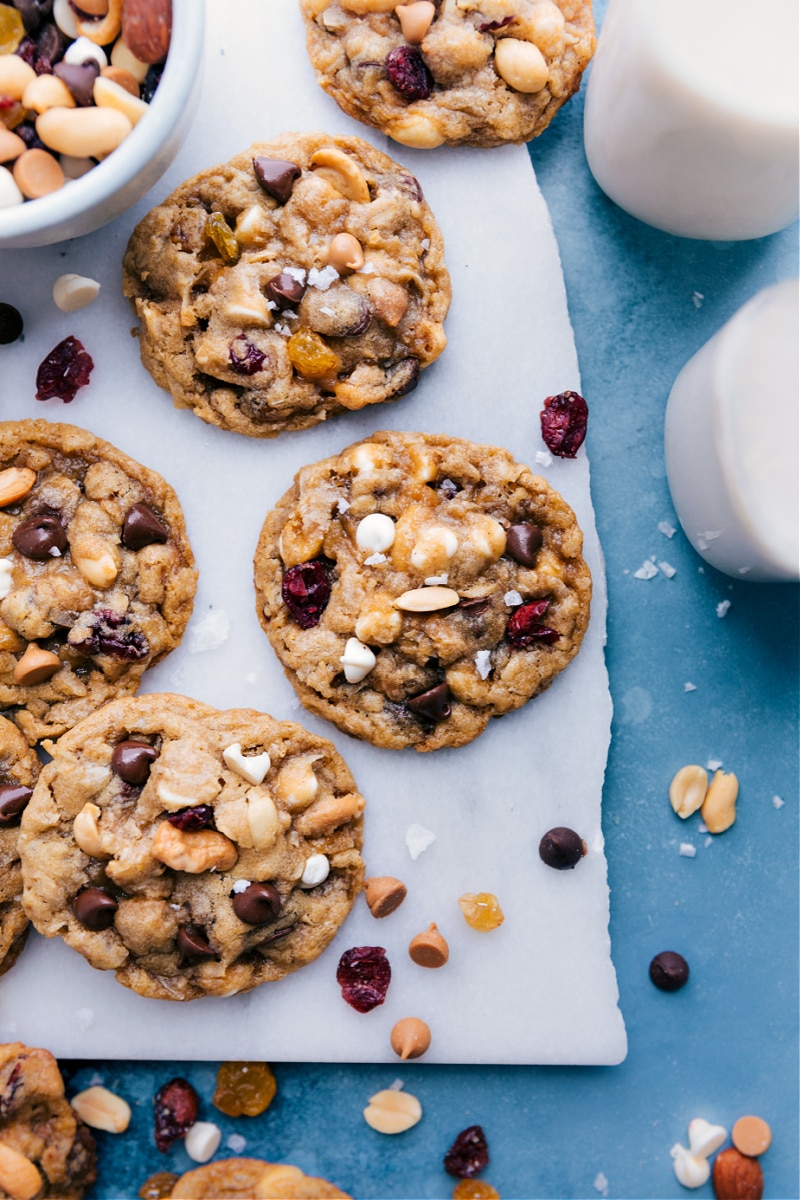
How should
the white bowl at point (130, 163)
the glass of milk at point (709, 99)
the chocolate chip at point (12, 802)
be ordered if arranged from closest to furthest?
the white bowl at point (130, 163) → the glass of milk at point (709, 99) → the chocolate chip at point (12, 802)

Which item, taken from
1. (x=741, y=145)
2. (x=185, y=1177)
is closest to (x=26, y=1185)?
(x=185, y=1177)

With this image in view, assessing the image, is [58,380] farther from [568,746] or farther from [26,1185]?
[26,1185]

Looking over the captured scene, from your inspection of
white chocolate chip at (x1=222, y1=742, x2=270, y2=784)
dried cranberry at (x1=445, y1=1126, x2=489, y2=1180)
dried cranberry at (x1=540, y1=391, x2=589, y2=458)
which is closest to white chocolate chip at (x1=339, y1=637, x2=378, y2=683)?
white chocolate chip at (x1=222, y1=742, x2=270, y2=784)

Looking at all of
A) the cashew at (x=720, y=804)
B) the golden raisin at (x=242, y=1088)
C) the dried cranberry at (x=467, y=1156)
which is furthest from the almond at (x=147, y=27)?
the dried cranberry at (x=467, y=1156)

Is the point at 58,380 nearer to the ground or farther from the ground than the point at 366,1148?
farther from the ground

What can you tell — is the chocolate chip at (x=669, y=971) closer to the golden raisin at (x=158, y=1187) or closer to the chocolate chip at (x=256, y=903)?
the chocolate chip at (x=256, y=903)

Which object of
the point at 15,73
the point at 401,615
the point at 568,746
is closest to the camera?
the point at 15,73
